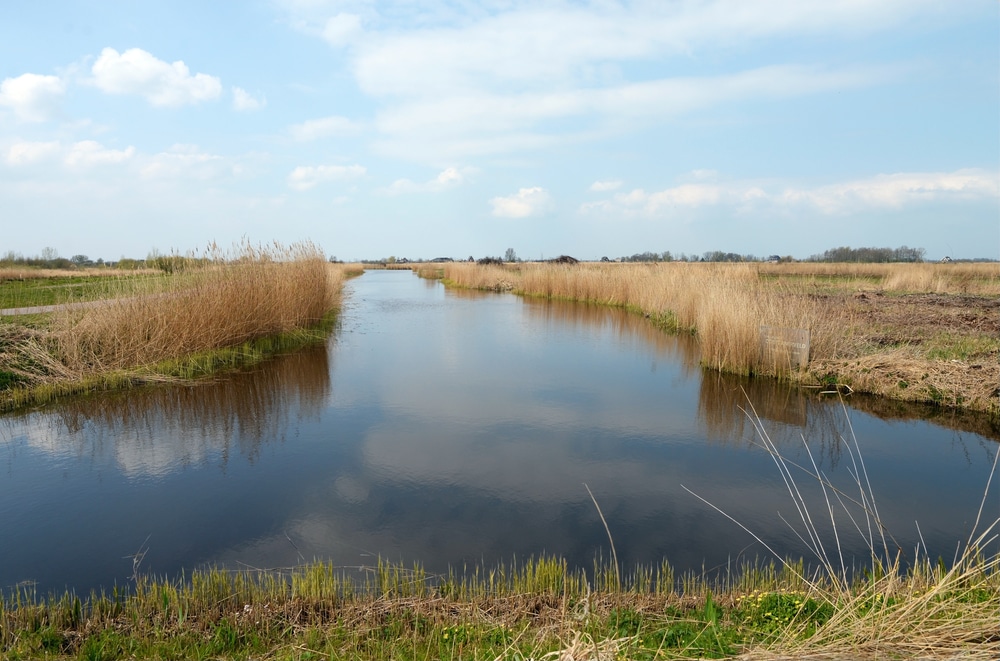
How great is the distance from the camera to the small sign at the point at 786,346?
779cm

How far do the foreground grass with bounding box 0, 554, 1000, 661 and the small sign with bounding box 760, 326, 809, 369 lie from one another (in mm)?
5316

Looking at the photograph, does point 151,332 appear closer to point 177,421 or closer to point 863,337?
point 177,421

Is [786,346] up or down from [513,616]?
up

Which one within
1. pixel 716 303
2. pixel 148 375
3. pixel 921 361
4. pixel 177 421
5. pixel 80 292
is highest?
pixel 80 292

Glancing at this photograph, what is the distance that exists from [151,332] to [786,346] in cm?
879

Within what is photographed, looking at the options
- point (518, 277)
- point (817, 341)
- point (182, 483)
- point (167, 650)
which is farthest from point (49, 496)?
point (518, 277)

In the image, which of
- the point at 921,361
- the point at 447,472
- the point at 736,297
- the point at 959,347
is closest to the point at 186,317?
the point at 447,472

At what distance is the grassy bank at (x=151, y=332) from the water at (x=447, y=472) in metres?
0.65

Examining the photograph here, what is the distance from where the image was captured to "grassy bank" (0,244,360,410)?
23.7ft

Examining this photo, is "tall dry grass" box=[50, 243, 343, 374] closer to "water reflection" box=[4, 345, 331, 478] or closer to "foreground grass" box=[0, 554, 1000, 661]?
"water reflection" box=[4, 345, 331, 478]

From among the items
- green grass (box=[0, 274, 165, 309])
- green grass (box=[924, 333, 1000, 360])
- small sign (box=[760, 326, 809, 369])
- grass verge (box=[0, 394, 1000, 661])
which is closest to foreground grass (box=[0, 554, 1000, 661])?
grass verge (box=[0, 394, 1000, 661])

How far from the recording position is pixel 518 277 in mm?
27953

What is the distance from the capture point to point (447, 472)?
4.85m

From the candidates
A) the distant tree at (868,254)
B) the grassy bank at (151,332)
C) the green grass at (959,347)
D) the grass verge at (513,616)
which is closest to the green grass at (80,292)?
the grassy bank at (151,332)
